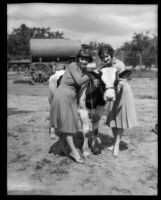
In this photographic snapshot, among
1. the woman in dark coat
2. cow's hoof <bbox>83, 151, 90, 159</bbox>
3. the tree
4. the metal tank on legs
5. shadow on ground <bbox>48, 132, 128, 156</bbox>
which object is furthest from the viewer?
the tree

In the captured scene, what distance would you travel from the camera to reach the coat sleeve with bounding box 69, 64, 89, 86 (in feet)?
12.4

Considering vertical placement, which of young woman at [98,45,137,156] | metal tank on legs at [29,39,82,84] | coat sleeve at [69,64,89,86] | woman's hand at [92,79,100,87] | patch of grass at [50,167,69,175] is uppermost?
metal tank on legs at [29,39,82,84]

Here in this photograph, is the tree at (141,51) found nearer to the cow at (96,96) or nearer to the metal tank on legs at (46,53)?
the metal tank on legs at (46,53)

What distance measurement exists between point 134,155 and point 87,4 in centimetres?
258

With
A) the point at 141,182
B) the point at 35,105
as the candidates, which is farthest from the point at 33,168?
the point at 35,105

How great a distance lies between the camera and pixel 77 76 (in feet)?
12.4

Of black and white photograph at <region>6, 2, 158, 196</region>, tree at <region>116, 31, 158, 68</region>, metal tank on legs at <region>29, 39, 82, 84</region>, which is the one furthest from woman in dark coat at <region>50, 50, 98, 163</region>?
tree at <region>116, 31, 158, 68</region>

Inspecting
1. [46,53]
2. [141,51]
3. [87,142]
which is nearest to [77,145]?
[87,142]

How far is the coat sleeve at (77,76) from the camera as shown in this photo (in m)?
3.78

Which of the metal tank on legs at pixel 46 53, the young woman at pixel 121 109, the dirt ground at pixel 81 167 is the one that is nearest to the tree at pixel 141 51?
the metal tank on legs at pixel 46 53

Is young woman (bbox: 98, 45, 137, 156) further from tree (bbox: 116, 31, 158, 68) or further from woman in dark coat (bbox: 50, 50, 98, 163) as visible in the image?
tree (bbox: 116, 31, 158, 68)

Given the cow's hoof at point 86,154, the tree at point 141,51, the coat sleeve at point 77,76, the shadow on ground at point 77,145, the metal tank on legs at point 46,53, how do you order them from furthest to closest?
the tree at point 141,51 → the metal tank on legs at point 46,53 → the shadow on ground at point 77,145 → the cow's hoof at point 86,154 → the coat sleeve at point 77,76

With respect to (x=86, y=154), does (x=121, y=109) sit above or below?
above

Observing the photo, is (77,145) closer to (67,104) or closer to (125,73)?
(67,104)
